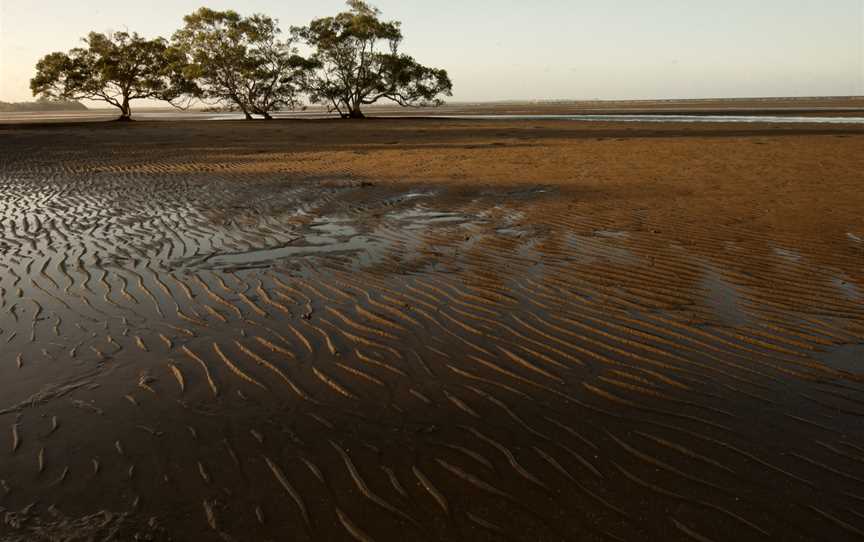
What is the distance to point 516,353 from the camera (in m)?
4.71

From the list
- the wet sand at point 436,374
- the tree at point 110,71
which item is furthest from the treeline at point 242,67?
the wet sand at point 436,374

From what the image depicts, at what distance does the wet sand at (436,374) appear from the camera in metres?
2.94

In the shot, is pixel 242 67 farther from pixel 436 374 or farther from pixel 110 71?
pixel 436 374

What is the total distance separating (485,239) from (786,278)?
158 inches

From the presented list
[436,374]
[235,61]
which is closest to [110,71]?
[235,61]

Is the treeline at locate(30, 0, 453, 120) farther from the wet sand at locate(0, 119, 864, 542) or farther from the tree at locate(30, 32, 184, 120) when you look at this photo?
the wet sand at locate(0, 119, 864, 542)

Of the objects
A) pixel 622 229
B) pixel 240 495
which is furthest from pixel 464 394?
pixel 622 229

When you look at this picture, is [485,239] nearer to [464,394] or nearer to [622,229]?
[622,229]

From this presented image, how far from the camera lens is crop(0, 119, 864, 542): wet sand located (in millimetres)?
2938

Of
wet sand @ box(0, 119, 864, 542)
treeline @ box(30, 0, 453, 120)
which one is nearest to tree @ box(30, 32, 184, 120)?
treeline @ box(30, 0, 453, 120)

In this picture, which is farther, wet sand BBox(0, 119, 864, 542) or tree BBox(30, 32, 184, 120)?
tree BBox(30, 32, 184, 120)

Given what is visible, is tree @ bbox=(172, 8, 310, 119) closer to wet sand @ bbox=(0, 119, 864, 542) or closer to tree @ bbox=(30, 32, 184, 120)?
tree @ bbox=(30, 32, 184, 120)

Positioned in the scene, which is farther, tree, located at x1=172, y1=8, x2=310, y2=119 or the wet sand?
tree, located at x1=172, y1=8, x2=310, y2=119

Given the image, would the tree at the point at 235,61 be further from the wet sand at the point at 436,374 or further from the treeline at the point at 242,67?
the wet sand at the point at 436,374
